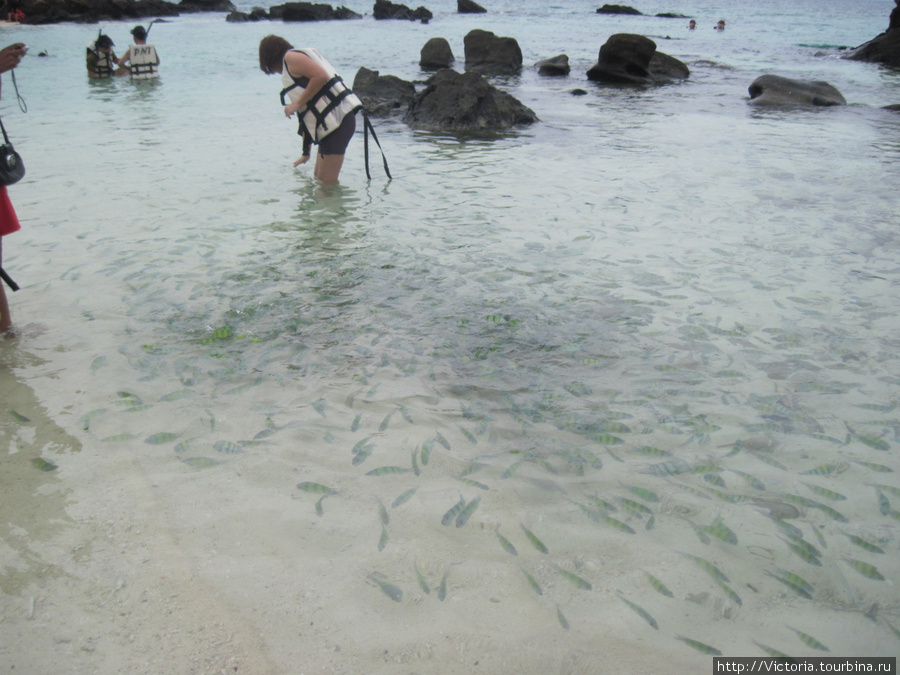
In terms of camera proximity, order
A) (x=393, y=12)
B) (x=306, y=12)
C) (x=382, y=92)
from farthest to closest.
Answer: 1. (x=393, y=12)
2. (x=306, y=12)
3. (x=382, y=92)

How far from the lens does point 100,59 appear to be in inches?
830

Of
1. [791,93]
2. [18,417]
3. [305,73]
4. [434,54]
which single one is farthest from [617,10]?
[18,417]

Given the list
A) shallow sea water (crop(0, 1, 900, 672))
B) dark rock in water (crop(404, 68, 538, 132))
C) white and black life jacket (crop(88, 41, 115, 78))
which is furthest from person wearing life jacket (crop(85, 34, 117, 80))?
shallow sea water (crop(0, 1, 900, 672))

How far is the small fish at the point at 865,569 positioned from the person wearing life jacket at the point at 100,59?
81.1 ft

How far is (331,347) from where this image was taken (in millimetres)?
5105

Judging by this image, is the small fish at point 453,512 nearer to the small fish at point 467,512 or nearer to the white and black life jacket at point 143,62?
the small fish at point 467,512

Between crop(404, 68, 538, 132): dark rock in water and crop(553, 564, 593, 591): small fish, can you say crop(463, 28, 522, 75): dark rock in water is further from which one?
crop(553, 564, 593, 591): small fish

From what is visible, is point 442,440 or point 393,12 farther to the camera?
point 393,12

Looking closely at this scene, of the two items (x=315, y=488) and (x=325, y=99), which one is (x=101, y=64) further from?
(x=315, y=488)

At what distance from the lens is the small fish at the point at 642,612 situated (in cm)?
278

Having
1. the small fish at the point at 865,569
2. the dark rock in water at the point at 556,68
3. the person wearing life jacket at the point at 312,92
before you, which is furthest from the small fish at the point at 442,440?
the dark rock in water at the point at 556,68

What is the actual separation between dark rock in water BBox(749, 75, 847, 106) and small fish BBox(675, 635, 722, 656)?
18.5m

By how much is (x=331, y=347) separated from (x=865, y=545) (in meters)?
3.80

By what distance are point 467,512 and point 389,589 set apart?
25.3 inches
